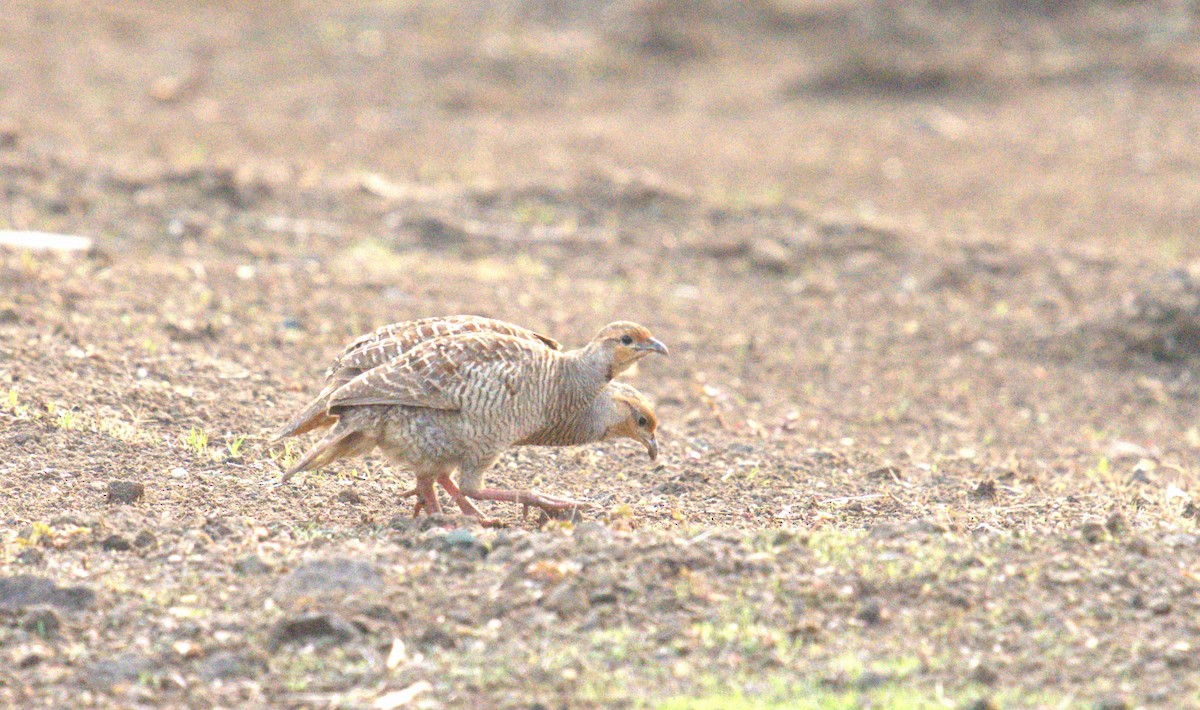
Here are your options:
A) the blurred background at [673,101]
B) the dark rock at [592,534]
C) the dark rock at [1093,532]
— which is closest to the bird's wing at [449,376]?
the dark rock at [592,534]

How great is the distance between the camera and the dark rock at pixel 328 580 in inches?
206

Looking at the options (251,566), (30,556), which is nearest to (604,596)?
(251,566)

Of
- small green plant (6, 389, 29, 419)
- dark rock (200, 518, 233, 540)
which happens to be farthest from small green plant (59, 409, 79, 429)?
dark rock (200, 518, 233, 540)

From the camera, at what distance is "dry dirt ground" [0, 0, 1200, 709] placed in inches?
197

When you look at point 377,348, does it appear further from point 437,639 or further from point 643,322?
point 643,322

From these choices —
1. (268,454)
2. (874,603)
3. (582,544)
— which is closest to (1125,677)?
(874,603)

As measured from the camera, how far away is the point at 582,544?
5527mm

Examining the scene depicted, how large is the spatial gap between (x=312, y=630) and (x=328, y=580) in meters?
0.31

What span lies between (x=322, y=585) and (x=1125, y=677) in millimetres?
2646

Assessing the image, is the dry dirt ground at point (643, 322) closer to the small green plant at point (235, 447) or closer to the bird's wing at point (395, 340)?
the small green plant at point (235, 447)

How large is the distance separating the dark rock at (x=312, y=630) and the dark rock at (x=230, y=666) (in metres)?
0.11

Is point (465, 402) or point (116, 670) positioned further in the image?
point (465, 402)

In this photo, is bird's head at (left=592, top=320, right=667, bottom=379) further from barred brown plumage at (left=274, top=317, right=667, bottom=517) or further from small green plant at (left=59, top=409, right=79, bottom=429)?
small green plant at (left=59, top=409, right=79, bottom=429)

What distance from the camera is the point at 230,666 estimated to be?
191 inches
